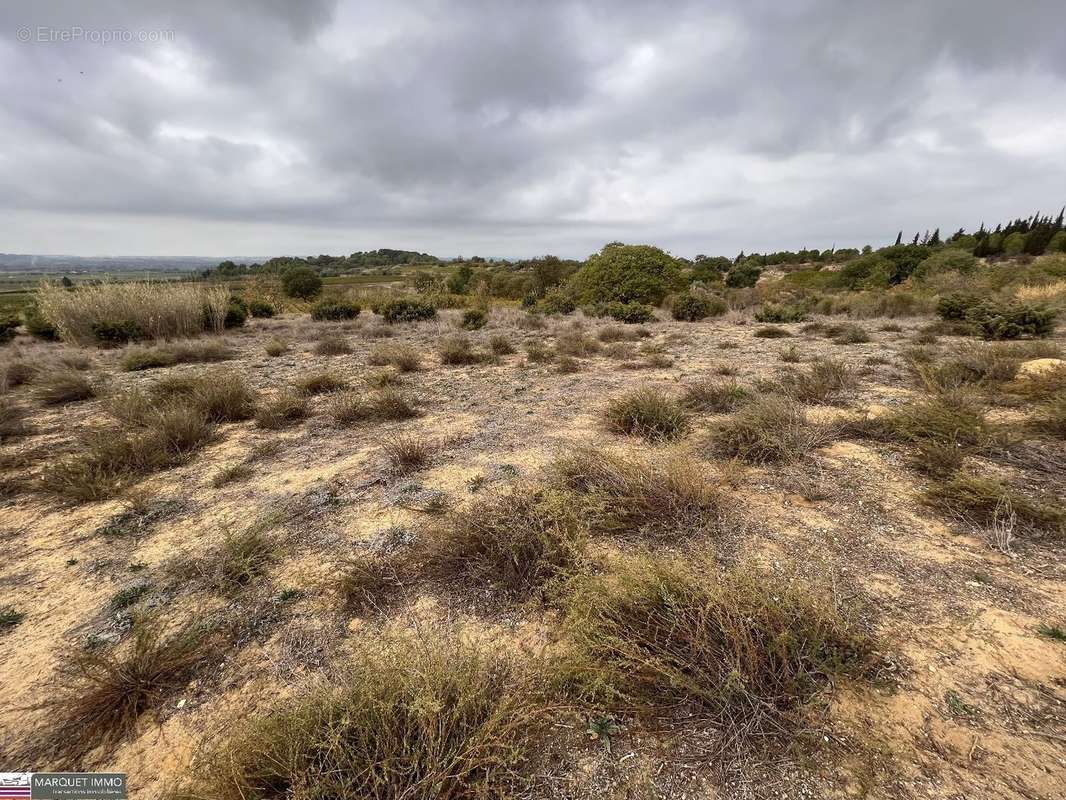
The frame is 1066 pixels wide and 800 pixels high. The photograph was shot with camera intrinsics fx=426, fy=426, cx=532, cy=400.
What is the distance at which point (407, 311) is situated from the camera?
14500 millimetres

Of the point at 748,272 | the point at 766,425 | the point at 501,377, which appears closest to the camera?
the point at 766,425

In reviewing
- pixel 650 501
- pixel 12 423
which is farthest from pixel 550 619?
pixel 12 423

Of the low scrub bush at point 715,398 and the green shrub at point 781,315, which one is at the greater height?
the green shrub at point 781,315

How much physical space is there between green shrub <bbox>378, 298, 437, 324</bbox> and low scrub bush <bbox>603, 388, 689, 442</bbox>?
36.7 feet

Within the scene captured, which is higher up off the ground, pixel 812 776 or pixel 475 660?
pixel 475 660

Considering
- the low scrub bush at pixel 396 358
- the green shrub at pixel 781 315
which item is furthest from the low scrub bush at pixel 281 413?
the green shrub at pixel 781 315

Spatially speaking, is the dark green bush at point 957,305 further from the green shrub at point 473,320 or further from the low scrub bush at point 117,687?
the low scrub bush at point 117,687

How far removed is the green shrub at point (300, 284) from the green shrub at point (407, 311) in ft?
30.9

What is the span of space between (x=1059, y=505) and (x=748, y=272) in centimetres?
3607

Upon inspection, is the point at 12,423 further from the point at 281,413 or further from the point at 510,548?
the point at 510,548

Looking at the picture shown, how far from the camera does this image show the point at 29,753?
5.49 ft

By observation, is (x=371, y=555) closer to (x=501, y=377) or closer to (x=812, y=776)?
(x=812, y=776)

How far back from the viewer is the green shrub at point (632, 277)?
682 inches

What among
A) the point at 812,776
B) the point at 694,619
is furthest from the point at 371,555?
the point at 812,776
